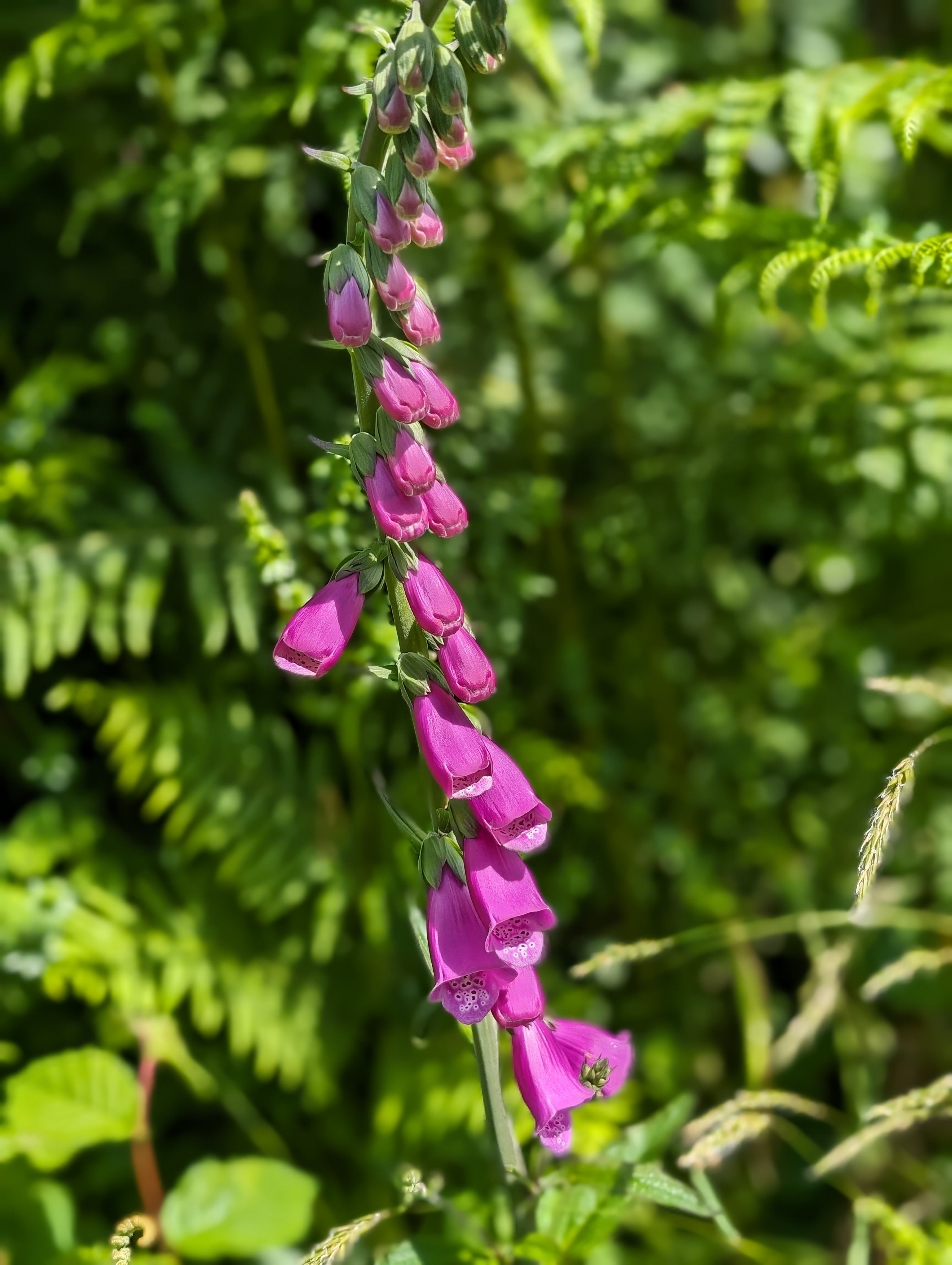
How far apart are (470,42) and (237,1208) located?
1533 millimetres

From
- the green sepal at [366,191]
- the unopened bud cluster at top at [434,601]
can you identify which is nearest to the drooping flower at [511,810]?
the unopened bud cluster at top at [434,601]

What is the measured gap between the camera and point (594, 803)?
86.6 inches

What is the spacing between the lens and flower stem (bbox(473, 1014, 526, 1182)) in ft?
3.92

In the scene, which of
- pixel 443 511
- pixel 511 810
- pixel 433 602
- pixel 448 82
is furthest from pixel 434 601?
pixel 448 82

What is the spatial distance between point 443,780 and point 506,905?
0.14 meters

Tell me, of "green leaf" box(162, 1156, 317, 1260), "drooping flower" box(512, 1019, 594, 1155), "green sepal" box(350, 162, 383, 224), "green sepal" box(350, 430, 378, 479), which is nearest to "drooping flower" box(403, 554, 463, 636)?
"green sepal" box(350, 430, 378, 479)

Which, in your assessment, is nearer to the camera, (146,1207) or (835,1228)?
(146,1207)

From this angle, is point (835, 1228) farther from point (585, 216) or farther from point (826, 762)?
point (585, 216)

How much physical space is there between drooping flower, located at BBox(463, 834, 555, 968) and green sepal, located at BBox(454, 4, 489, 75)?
0.74 metres

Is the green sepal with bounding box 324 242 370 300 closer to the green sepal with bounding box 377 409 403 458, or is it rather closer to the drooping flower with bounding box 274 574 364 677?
the green sepal with bounding box 377 409 403 458

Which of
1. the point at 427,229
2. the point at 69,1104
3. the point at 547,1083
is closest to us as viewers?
the point at 427,229

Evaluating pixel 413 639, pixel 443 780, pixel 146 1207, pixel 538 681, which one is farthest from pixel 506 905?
pixel 538 681

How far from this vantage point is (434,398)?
3.62ft

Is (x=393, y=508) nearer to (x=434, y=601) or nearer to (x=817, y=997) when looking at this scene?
(x=434, y=601)
